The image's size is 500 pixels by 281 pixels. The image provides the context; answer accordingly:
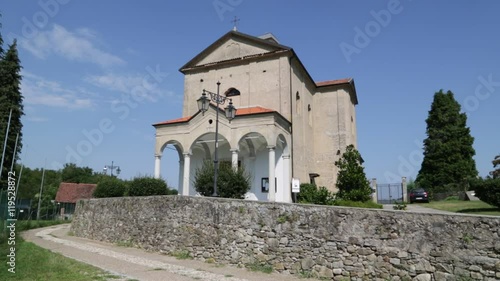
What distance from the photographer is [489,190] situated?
1630 cm

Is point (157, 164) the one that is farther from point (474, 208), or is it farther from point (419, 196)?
point (419, 196)

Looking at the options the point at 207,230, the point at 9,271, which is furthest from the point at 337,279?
the point at 9,271

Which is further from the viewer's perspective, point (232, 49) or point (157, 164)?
point (232, 49)

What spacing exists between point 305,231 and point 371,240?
6.16ft

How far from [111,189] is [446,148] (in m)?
36.8

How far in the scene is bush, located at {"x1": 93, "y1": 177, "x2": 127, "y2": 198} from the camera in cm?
2178

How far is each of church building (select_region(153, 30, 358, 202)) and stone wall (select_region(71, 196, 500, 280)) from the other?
7.37 metres

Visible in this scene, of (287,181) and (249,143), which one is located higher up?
(249,143)

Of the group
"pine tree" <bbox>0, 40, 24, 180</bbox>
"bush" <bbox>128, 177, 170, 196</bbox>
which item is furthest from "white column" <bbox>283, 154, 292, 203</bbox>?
"pine tree" <bbox>0, 40, 24, 180</bbox>

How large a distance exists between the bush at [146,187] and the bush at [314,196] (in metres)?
8.88

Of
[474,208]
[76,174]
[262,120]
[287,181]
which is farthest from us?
[76,174]

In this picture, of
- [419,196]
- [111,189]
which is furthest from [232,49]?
[419,196]

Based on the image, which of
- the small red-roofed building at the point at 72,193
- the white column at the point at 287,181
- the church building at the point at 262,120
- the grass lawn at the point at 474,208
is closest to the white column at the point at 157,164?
the church building at the point at 262,120

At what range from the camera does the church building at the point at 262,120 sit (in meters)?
22.5
